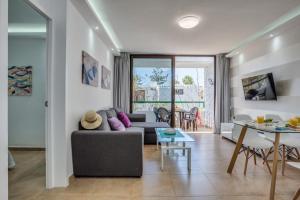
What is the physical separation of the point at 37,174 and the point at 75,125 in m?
0.88

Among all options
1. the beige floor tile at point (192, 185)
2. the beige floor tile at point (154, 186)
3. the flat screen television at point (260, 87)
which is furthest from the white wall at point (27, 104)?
the flat screen television at point (260, 87)

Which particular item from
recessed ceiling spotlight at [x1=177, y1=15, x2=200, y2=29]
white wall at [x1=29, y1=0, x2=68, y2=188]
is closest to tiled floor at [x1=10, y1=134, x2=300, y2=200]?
white wall at [x1=29, y1=0, x2=68, y2=188]

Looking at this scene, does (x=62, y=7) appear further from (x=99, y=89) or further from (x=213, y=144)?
(x=213, y=144)

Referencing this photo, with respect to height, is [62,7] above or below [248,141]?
above

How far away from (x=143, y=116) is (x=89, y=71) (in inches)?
97.3

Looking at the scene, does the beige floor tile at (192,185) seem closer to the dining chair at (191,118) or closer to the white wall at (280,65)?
the white wall at (280,65)

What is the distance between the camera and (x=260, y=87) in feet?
16.2

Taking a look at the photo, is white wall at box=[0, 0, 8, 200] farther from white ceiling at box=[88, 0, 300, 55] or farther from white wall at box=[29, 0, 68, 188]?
white ceiling at box=[88, 0, 300, 55]

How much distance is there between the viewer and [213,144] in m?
5.38

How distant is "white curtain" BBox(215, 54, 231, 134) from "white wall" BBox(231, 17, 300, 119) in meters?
0.87

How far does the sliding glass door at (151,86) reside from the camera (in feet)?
23.2

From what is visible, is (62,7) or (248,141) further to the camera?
(248,141)

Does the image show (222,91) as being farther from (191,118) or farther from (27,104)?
(27,104)

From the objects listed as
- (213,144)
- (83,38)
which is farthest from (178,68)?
(83,38)
